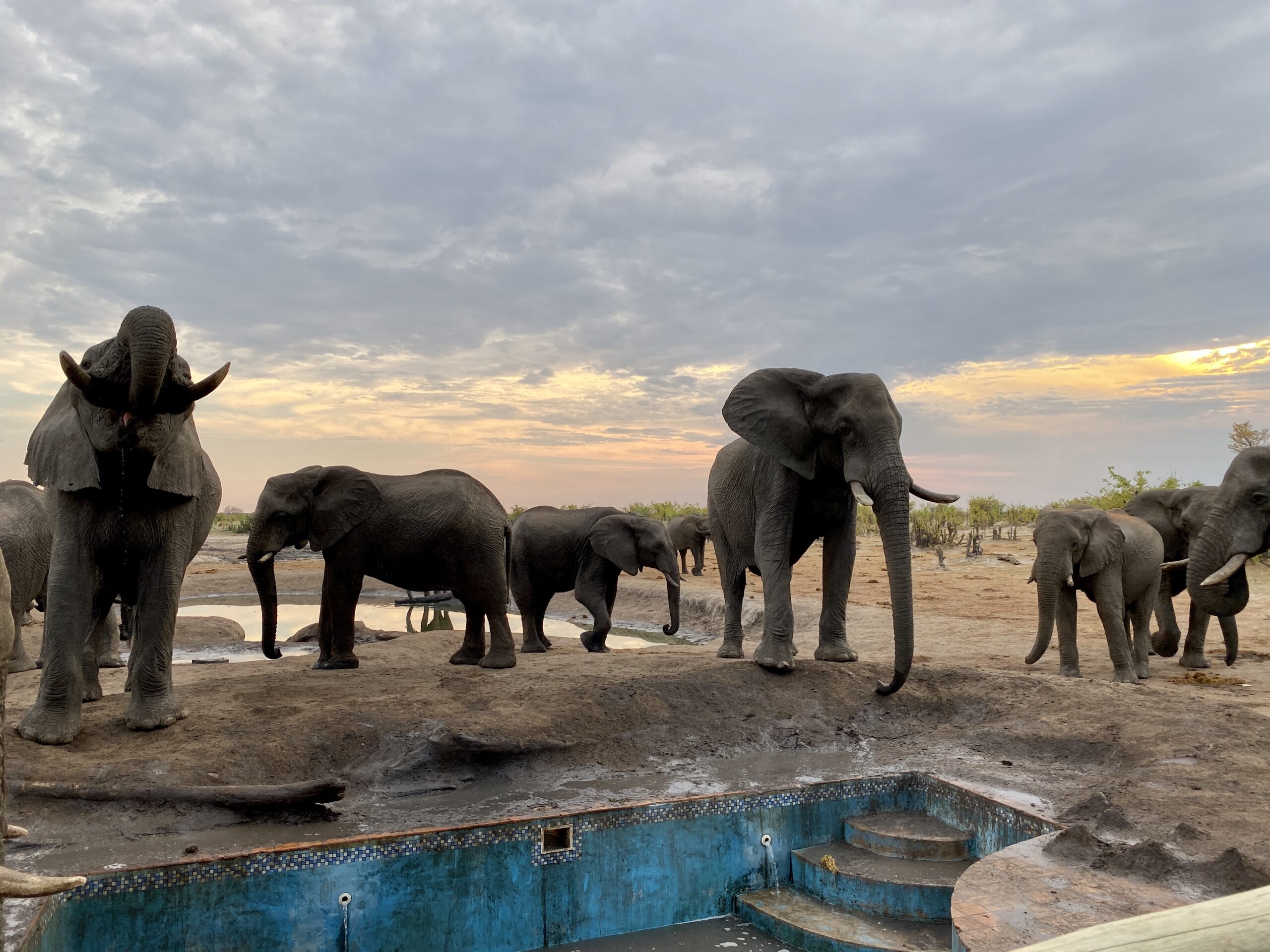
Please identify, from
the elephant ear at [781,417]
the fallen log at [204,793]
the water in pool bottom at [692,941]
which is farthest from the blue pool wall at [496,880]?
the elephant ear at [781,417]

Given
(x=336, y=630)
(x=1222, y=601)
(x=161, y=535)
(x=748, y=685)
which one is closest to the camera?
(x=161, y=535)

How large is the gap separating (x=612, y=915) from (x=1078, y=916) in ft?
8.92

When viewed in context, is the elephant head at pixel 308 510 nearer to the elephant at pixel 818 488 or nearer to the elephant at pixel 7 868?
the elephant at pixel 818 488

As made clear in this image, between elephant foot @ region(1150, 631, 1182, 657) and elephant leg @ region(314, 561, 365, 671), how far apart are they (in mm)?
10514

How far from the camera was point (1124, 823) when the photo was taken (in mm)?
5105

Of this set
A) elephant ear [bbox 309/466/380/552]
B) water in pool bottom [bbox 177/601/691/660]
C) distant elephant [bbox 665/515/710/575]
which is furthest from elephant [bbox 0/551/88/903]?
distant elephant [bbox 665/515/710/575]

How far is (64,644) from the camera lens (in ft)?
A: 20.7

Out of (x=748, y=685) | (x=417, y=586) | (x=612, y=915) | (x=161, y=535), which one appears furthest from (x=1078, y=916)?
(x=417, y=586)

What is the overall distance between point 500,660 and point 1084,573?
659 centimetres

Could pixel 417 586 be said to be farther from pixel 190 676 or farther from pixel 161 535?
pixel 161 535

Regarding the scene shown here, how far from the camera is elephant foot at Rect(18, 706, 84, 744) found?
248 inches

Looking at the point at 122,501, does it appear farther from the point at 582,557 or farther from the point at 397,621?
the point at 397,621

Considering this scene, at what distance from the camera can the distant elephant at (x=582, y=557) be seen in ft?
43.8

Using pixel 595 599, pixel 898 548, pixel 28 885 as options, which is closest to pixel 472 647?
pixel 595 599
